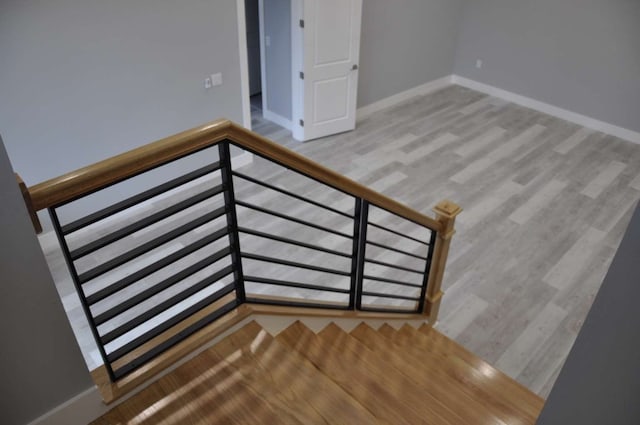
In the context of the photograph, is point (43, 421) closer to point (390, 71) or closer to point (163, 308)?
point (163, 308)

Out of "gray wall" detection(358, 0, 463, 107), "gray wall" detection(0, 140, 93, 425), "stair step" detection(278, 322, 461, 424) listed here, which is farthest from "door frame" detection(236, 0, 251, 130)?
"gray wall" detection(0, 140, 93, 425)

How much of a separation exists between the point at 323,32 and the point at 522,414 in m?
4.42

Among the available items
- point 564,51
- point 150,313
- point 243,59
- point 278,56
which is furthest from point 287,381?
point 564,51

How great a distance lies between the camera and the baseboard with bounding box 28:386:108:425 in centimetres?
158

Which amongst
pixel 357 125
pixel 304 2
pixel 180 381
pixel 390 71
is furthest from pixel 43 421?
pixel 390 71

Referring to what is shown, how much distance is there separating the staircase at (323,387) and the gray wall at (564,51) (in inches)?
200

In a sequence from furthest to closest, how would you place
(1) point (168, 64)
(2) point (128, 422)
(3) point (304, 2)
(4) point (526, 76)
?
(4) point (526, 76) → (3) point (304, 2) → (1) point (168, 64) → (2) point (128, 422)

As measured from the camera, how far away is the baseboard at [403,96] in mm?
6828

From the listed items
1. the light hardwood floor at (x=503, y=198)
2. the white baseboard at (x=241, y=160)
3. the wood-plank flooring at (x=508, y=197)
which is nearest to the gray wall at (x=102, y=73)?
the white baseboard at (x=241, y=160)

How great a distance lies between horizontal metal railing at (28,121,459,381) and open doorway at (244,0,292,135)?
4.67 ft

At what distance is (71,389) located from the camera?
1604mm

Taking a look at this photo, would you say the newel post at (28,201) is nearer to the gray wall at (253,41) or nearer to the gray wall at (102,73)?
the gray wall at (102,73)

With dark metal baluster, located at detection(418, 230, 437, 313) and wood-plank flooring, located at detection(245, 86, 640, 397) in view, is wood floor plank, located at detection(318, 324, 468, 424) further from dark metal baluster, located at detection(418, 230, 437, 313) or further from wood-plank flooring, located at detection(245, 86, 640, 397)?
wood-plank flooring, located at detection(245, 86, 640, 397)

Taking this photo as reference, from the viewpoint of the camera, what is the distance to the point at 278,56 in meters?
6.09
